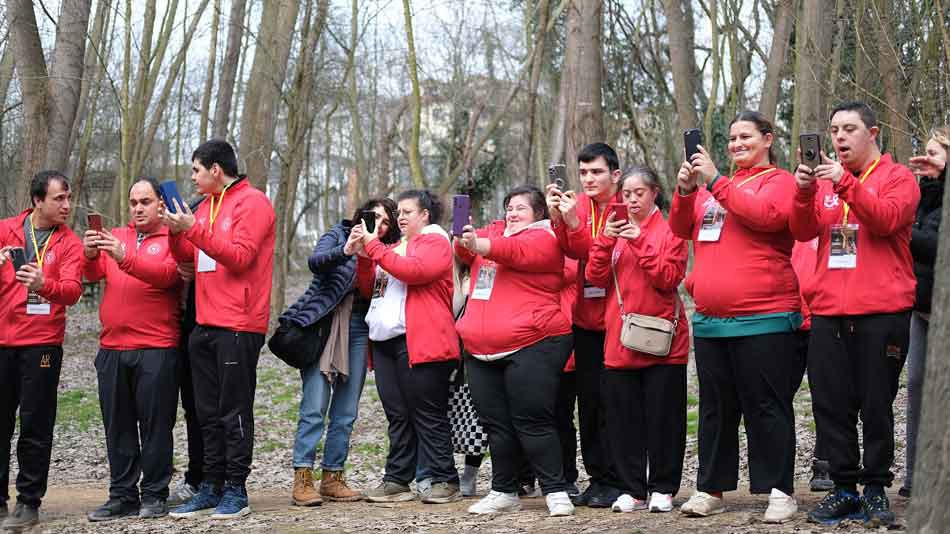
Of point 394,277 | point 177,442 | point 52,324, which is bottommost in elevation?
point 177,442

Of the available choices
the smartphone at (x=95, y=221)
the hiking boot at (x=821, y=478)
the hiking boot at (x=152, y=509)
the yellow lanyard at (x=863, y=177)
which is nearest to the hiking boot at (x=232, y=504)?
the hiking boot at (x=152, y=509)

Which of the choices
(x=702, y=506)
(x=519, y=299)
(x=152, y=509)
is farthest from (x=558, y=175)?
(x=152, y=509)

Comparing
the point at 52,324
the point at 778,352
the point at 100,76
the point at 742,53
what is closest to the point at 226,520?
the point at 52,324

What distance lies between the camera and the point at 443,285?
7.23 metres

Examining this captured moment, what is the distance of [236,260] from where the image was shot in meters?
6.64

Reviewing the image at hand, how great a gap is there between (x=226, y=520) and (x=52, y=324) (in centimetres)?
181

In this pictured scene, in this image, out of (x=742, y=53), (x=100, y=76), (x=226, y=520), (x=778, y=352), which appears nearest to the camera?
(x=778, y=352)

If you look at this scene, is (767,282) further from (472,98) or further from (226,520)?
(472,98)

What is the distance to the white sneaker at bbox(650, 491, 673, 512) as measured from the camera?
20.0 ft

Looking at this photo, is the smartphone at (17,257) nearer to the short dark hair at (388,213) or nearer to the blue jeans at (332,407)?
the blue jeans at (332,407)

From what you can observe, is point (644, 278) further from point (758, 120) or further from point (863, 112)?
point (863, 112)

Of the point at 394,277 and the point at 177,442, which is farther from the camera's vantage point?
the point at 177,442

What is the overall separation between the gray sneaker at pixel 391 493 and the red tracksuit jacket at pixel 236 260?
1.39 m

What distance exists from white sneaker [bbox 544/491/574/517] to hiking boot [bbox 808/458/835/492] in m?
1.93
